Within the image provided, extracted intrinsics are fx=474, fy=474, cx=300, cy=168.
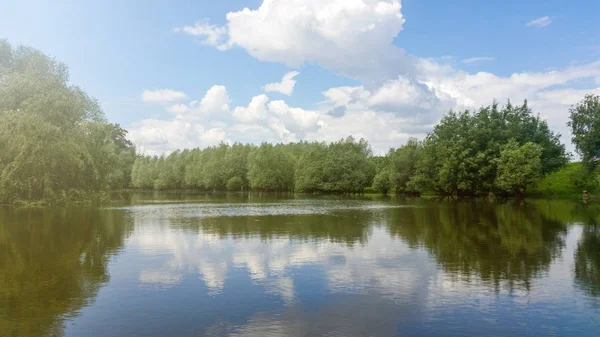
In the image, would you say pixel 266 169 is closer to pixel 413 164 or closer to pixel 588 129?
pixel 413 164

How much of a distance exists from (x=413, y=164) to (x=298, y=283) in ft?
292

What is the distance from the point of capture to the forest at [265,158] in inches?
1890

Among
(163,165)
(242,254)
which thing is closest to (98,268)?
(242,254)

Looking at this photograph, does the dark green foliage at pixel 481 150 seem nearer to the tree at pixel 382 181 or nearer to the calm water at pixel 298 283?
the tree at pixel 382 181

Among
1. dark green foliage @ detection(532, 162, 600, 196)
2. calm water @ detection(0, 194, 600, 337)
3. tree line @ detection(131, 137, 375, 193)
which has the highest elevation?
tree line @ detection(131, 137, 375, 193)

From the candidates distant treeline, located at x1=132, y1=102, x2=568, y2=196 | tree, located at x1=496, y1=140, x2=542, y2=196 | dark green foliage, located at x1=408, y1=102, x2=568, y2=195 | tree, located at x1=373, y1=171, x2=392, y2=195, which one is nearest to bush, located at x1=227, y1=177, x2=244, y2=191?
distant treeline, located at x1=132, y1=102, x2=568, y2=196

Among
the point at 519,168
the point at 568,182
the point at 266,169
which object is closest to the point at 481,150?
the point at 519,168

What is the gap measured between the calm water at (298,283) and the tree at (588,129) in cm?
4787

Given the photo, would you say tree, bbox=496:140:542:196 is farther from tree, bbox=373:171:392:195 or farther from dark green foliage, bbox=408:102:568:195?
tree, bbox=373:171:392:195

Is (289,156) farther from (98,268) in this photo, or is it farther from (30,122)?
(98,268)

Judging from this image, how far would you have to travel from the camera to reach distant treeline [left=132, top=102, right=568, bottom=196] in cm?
7962

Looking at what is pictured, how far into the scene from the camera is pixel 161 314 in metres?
12.1

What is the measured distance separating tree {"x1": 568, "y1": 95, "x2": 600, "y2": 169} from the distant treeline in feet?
21.1

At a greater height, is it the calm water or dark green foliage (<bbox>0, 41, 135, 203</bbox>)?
dark green foliage (<bbox>0, 41, 135, 203</bbox>)
